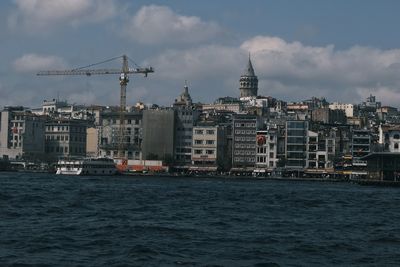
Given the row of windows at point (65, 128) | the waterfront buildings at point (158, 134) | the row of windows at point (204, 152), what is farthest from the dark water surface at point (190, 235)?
the row of windows at point (65, 128)

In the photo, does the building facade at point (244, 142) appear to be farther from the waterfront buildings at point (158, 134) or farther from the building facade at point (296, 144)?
the waterfront buildings at point (158, 134)

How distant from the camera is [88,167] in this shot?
129 m

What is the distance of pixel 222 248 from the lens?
27.1 m

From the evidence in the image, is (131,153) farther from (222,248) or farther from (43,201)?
(222,248)

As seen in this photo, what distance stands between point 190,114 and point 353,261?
116492 millimetres

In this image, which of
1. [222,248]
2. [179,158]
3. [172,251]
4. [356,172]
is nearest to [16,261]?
[172,251]

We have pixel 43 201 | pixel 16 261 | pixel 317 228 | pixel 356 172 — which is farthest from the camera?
pixel 356 172

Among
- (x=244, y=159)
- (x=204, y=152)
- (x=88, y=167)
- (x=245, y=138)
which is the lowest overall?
(x=88, y=167)

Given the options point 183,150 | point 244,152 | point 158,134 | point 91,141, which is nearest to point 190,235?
point 244,152

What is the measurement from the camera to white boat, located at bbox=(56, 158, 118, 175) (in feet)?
420

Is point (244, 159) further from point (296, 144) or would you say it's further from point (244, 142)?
point (296, 144)

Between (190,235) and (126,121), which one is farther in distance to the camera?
(126,121)

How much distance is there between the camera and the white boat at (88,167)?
128000 mm

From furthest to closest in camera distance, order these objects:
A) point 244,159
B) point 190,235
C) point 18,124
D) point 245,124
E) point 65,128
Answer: point 18,124 < point 65,128 < point 245,124 < point 244,159 < point 190,235
